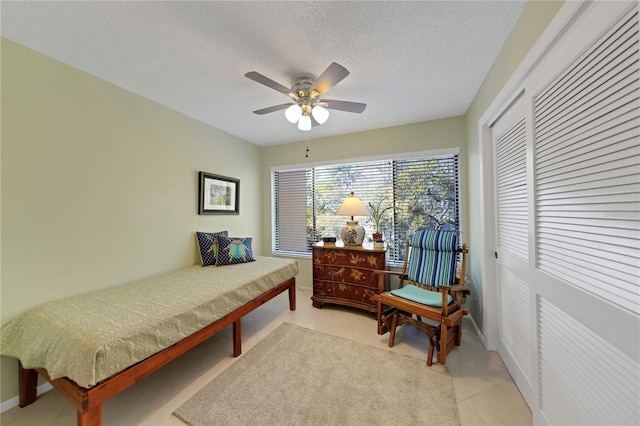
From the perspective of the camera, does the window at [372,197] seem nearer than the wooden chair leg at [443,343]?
No

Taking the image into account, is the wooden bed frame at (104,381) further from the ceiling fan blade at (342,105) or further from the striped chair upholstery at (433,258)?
the ceiling fan blade at (342,105)

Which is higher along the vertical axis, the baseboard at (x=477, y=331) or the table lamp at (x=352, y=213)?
the table lamp at (x=352, y=213)

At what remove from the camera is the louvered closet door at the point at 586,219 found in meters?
0.77

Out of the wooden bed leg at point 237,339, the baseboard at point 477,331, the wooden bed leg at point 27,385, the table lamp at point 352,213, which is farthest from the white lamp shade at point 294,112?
the baseboard at point 477,331

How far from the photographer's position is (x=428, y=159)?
3.11 metres

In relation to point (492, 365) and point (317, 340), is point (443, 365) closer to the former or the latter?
point (492, 365)

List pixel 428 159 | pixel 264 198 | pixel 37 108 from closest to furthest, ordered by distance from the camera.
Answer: pixel 37 108
pixel 428 159
pixel 264 198

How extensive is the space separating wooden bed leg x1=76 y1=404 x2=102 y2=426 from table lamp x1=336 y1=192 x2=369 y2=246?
2.47 metres

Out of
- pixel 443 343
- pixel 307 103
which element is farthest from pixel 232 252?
pixel 443 343

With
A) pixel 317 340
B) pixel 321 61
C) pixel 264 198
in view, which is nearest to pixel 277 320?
pixel 317 340

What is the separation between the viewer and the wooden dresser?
282cm

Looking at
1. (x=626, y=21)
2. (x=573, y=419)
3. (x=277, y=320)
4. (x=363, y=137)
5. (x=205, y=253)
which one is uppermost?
(x=363, y=137)

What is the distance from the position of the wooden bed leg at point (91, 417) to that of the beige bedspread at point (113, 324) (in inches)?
6.6

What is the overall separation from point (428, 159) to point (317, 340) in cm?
263
